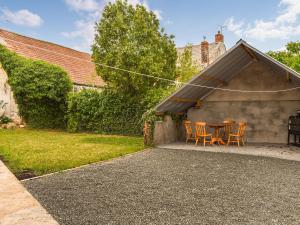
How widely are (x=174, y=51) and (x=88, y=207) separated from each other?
40.9 ft

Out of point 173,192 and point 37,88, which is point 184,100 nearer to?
point 173,192

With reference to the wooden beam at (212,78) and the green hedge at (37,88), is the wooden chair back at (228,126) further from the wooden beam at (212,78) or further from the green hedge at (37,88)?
the green hedge at (37,88)

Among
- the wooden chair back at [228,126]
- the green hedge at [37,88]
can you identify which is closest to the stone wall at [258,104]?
the wooden chair back at [228,126]

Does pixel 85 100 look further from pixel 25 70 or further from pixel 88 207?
pixel 88 207

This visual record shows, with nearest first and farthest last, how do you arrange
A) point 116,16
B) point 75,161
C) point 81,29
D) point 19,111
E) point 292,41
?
1. point 75,161
2. point 81,29
3. point 116,16
4. point 19,111
5. point 292,41

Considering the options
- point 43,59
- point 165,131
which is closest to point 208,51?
point 43,59

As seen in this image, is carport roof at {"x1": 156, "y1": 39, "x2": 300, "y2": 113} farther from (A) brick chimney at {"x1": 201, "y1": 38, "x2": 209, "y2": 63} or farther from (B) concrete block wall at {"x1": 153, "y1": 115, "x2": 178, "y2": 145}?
(A) brick chimney at {"x1": 201, "y1": 38, "x2": 209, "y2": 63}

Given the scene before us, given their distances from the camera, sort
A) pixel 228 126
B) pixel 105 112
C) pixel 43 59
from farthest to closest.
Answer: pixel 43 59, pixel 105 112, pixel 228 126

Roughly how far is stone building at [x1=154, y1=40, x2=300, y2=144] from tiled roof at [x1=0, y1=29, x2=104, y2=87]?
8.07 meters

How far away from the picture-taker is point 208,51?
27375mm

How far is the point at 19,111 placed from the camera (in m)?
16.9

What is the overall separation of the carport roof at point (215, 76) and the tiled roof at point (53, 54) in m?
8.09

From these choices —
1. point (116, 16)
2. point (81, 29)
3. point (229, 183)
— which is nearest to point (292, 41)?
point (116, 16)

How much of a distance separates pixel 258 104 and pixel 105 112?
756 cm
